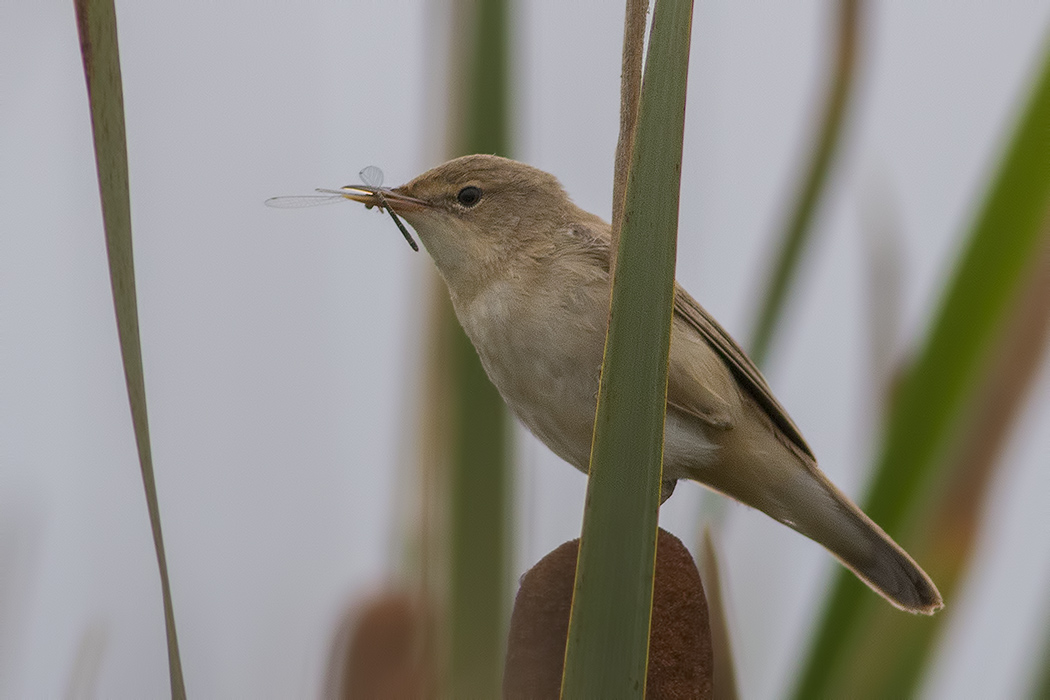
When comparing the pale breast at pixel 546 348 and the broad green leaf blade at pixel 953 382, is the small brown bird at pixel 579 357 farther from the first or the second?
the broad green leaf blade at pixel 953 382

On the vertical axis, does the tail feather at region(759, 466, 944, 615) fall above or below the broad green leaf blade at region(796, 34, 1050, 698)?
below

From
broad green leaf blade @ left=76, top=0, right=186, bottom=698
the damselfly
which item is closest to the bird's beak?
the damselfly

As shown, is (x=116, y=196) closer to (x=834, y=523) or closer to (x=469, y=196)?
(x=469, y=196)

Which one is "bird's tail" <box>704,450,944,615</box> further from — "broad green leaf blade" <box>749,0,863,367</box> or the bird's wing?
"broad green leaf blade" <box>749,0,863,367</box>

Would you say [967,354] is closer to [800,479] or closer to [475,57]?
[800,479]

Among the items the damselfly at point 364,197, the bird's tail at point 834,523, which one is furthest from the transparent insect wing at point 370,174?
the bird's tail at point 834,523

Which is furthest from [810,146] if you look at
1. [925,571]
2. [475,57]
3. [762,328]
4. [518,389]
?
[925,571]

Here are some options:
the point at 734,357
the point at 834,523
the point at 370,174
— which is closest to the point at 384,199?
the point at 370,174
